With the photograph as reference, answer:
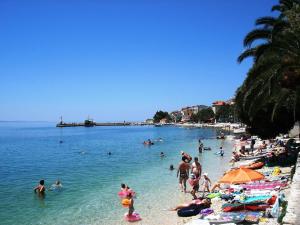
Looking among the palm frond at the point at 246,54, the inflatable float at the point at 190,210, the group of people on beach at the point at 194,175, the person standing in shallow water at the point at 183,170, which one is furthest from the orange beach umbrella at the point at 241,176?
the palm frond at the point at 246,54

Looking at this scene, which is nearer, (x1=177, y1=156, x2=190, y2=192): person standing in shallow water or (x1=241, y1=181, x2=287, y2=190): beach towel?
(x1=241, y1=181, x2=287, y2=190): beach towel

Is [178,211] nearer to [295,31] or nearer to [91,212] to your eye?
[91,212]

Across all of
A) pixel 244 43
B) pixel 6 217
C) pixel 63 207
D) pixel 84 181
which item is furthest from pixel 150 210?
pixel 244 43

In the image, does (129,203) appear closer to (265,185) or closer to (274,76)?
(265,185)

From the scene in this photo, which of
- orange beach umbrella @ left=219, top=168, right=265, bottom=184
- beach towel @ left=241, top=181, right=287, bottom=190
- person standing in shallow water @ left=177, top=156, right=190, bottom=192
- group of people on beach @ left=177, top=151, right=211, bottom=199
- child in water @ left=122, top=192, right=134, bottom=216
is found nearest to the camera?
orange beach umbrella @ left=219, top=168, right=265, bottom=184

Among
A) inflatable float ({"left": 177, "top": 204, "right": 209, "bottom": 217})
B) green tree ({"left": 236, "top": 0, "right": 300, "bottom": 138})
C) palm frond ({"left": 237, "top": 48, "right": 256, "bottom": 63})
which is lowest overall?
inflatable float ({"left": 177, "top": 204, "right": 209, "bottom": 217})

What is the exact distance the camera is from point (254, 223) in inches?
427

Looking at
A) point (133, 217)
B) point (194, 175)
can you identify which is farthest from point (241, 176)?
point (133, 217)

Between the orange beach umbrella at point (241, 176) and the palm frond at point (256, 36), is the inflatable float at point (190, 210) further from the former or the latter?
the palm frond at point (256, 36)

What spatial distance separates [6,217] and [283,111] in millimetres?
18798

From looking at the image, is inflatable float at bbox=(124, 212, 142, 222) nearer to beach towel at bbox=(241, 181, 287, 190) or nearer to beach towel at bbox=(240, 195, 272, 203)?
beach towel at bbox=(240, 195, 272, 203)

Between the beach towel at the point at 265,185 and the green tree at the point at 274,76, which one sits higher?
the green tree at the point at 274,76

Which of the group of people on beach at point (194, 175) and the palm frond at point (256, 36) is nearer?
the group of people on beach at point (194, 175)

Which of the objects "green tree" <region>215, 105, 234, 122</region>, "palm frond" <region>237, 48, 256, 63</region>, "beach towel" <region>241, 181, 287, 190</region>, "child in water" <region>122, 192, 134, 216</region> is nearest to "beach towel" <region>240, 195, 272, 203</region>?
"beach towel" <region>241, 181, 287, 190</region>
